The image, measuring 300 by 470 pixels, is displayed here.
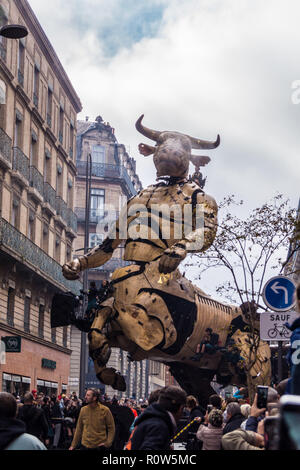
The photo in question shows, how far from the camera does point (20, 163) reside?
3556 cm

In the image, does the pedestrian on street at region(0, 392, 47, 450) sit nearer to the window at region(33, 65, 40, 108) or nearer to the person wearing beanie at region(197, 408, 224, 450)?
the person wearing beanie at region(197, 408, 224, 450)

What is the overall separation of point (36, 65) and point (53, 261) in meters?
8.53

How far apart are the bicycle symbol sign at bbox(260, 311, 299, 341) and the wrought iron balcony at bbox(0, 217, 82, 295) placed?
68.5 ft

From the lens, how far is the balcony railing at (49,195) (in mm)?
40656

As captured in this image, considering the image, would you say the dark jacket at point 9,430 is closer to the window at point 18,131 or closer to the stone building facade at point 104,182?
the window at point 18,131

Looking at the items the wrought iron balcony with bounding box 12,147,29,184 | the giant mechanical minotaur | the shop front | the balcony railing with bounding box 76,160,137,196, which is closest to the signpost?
the shop front

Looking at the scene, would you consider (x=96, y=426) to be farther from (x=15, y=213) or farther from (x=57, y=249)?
(x=57, y=249)

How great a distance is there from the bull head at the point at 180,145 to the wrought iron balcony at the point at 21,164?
2298 cm

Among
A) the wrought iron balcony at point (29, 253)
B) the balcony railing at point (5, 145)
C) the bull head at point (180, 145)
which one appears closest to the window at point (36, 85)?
the balcony railing at point (5, 145)

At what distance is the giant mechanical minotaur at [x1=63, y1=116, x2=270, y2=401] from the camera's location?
1067 cm

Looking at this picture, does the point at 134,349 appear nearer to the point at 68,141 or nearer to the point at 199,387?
the point at 199,387

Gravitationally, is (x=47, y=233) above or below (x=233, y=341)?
above
